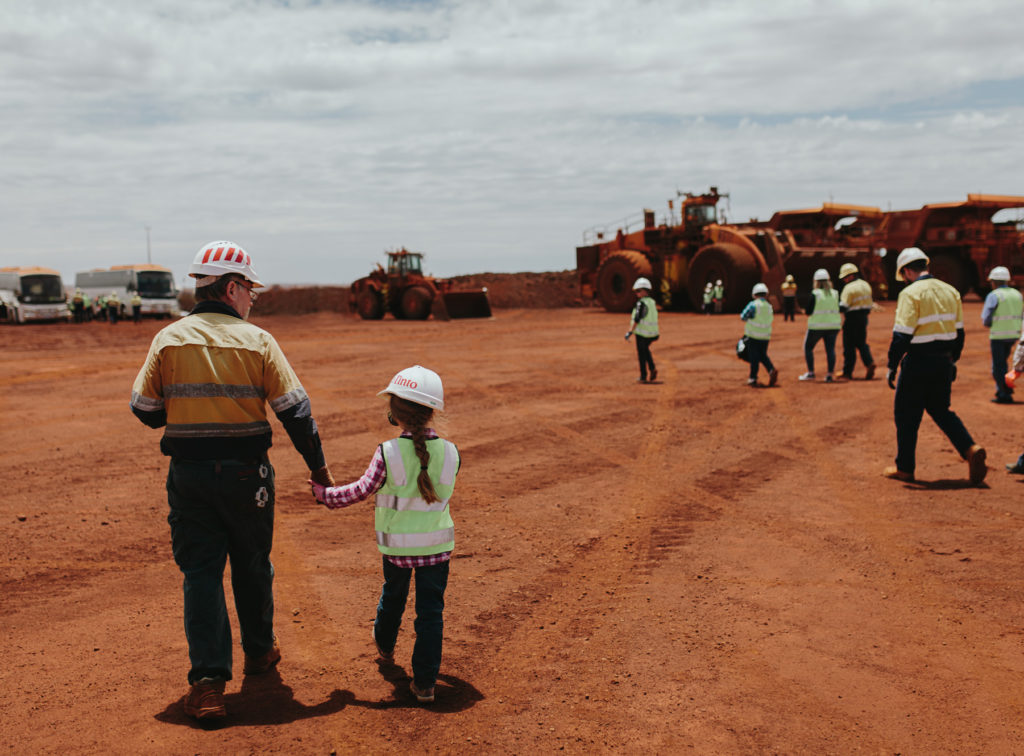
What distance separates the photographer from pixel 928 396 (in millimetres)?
7695

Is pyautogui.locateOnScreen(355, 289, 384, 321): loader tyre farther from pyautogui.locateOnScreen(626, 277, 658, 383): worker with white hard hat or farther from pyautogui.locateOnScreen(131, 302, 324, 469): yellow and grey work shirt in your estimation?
pyautogui.locateOnScreen(131, 302, 324, 469): yellow and grey work shirt

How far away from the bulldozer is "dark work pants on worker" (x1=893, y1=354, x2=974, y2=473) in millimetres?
27589

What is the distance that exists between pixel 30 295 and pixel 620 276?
25987mm

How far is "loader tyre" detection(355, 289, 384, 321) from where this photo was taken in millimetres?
36344

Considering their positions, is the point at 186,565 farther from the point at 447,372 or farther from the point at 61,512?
the point at 447,372

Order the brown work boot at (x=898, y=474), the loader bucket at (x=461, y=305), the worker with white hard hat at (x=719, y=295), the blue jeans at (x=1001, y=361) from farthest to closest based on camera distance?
1. the loader bucket at (x=461, y=305)
2. the worker with white hard hat at (x=719, y=295)
3. the blue jeans at (x=1001, y=361)
4. the brown work boot at (x=898, y=474)

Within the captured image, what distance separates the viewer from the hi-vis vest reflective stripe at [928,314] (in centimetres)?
755

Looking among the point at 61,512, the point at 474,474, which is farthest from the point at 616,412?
the point at 61,512

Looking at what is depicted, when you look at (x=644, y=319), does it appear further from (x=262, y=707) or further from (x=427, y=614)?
(x=262, y=707)

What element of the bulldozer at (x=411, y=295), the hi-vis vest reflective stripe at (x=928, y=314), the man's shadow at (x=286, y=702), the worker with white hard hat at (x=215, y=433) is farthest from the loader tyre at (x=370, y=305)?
the worker with white hard hat at (x=215, y=433)

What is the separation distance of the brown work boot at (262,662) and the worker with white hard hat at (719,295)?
28342 mm

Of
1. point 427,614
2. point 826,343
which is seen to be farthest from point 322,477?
point 826,343

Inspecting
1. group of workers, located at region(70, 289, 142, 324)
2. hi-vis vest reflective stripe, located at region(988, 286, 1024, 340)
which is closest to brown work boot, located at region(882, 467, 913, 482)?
hi-vis vest reflective stripe, located at region(988, 286, 1024, 340)

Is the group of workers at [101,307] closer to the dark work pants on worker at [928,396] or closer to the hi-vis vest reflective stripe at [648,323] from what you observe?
the hi-vis vest reflective stripe at [648,323]
